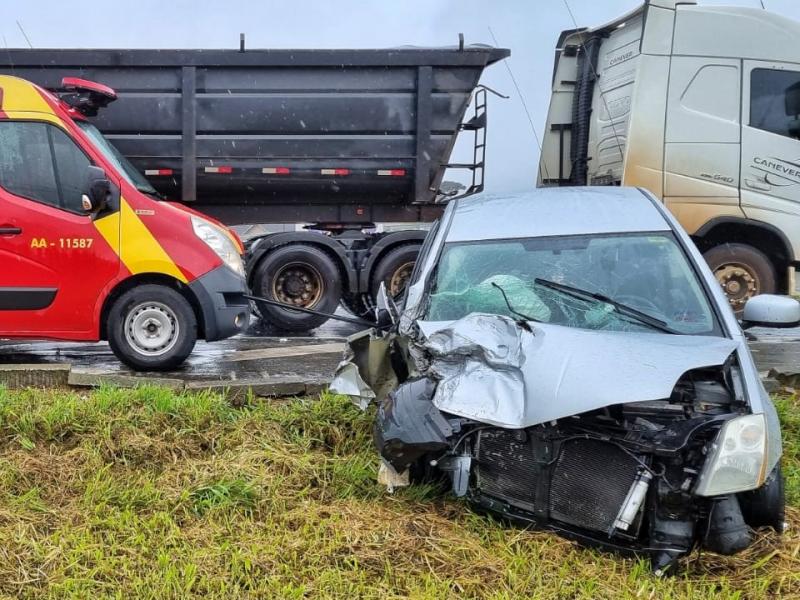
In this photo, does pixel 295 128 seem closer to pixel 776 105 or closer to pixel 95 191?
pixel 95 191

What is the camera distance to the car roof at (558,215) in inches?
171

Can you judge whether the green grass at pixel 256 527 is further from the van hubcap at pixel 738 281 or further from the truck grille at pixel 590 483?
the van hubcap at pixel 738 281

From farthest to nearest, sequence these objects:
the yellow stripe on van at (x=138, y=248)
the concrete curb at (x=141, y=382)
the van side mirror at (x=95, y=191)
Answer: the yellow stripe on van at (x=138, y=248)
the van side mirror at (x=95, y=191)
the concrete curb at (x=141, y=382)

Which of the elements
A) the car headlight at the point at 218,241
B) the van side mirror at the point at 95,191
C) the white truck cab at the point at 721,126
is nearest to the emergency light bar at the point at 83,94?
the van side mirror at the point at 95,191

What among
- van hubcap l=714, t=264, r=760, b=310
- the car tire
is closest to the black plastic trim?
the car tire

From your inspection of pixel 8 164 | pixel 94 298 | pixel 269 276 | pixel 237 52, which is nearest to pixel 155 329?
pixel 94 298

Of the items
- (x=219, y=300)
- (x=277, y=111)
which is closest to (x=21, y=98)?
(x=219, y=300)

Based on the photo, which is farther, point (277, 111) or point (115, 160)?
point (277, 111)

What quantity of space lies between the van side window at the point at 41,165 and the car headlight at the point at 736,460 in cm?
479

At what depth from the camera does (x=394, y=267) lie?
9.15 meters

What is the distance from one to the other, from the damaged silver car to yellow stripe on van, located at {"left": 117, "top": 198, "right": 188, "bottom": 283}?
2.39 meters

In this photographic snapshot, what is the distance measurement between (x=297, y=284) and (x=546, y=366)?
6.35 meters

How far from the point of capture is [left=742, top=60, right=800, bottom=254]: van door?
8297 mm

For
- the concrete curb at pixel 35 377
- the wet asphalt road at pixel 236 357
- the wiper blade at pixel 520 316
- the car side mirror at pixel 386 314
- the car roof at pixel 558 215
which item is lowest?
the wet asphalt road at pixel 236 357
